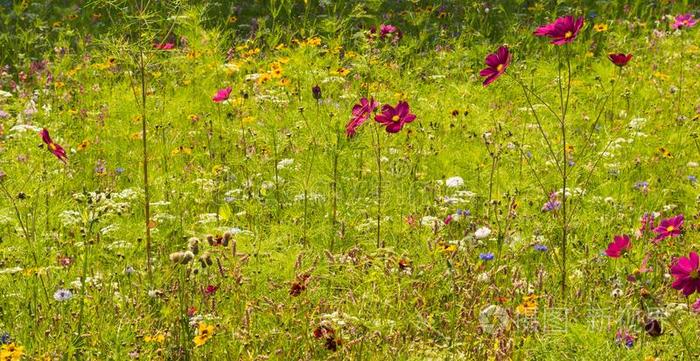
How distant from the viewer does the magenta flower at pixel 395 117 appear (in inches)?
125

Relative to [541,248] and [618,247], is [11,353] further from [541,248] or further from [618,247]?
[541,248]

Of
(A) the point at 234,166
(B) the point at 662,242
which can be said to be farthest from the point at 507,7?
(B) the point at 662,242

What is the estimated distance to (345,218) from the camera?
3.64 metres

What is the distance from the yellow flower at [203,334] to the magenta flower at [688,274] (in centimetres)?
135

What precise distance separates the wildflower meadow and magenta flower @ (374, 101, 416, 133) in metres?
0.01

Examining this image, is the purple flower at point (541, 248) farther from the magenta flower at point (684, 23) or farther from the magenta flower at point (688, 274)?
the magenta flower at point (684, 23)

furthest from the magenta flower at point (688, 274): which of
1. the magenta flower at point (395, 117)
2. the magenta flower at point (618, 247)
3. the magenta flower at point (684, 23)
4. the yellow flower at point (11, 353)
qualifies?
the magenta flower at point (684, 23)

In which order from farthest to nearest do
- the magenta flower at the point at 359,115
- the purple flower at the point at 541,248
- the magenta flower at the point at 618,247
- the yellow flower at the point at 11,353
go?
the purple flower at the point at 541,248 < the magenta flower at the point at 359,115 < the magenta flower at the point at 618,247 < the yellow flower at the point at 11,353

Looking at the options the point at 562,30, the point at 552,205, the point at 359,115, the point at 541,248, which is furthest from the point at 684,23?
the point at 359,115

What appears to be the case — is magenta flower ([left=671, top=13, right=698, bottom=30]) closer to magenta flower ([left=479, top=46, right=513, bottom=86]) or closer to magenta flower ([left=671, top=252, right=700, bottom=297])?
magenta flower ([left=479, top=46, right=513, bottom=86])

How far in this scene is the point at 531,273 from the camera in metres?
3.30

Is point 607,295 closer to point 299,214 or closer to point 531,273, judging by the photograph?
point 531,273

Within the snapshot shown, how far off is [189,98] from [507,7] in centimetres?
496

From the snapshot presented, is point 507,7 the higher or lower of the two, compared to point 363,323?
lower
